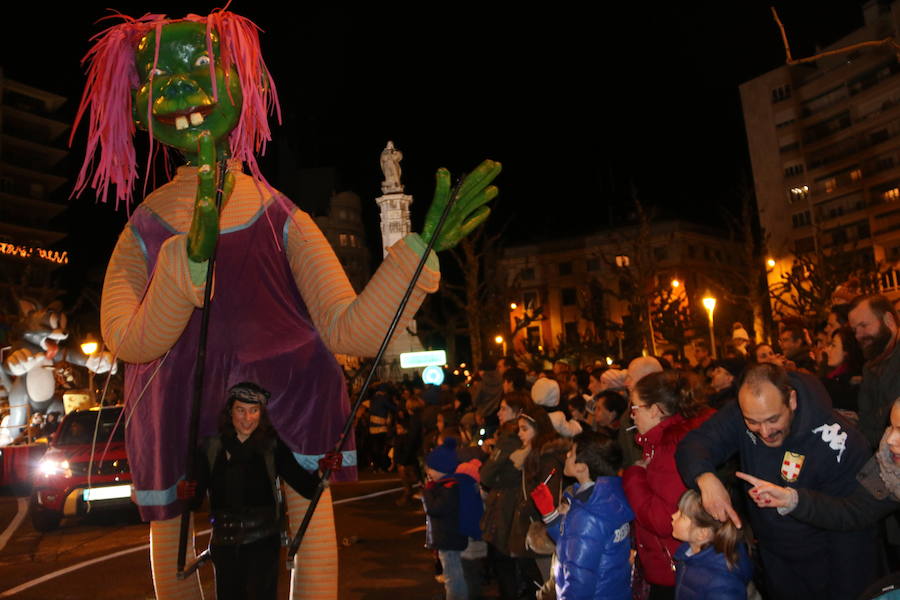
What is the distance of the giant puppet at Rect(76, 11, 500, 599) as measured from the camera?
298 cm

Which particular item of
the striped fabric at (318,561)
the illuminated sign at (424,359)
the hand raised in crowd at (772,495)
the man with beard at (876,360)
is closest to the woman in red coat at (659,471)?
the man with beard at (876,360)

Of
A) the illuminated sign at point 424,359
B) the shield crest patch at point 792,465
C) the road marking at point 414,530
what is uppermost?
the illuminated sign at point 424,359

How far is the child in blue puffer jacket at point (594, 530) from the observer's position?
4.17 meters

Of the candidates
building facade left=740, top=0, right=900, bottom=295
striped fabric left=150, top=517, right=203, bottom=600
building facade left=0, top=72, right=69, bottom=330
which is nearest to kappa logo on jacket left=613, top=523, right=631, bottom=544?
striped fabric left=150, top=517, right=203, bottom=600

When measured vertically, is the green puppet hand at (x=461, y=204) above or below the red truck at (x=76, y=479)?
above

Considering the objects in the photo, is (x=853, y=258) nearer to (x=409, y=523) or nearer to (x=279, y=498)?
(x=409, y=523)

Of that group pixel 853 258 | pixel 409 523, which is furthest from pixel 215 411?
pixel 853 258

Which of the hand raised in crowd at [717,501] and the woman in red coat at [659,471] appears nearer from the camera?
the hand raised in crowd at [717,501]

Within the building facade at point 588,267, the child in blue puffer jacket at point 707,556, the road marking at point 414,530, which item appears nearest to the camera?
the child in blue puffer jacket at point 707,556

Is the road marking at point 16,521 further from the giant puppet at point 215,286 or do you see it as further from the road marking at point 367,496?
the giant puppet at point 215,286

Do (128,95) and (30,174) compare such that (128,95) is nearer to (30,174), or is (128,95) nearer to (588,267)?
(30,174)

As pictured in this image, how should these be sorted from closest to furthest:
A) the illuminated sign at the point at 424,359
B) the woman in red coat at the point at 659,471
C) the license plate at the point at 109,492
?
the woman in red coat at the point at 659,471 → the license plate at the point at 109,492 → the illuminated sign at the point at 424,359

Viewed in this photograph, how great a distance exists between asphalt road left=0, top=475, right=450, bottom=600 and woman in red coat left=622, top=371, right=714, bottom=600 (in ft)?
8.38

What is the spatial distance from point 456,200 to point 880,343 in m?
2.69
